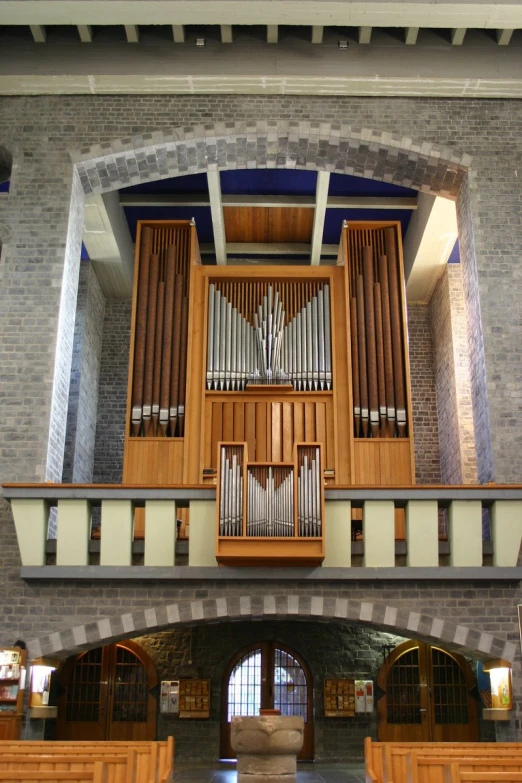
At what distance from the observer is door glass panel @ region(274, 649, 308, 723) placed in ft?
41.3

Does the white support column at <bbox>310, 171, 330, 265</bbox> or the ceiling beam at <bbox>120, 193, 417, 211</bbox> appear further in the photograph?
the ceiling beam at <bbox>120, 193, 417, 211</bbox>

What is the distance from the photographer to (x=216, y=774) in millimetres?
11125

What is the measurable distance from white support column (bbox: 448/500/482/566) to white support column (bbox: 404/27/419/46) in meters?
6.23

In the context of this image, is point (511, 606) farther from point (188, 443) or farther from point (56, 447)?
point (56, 447)

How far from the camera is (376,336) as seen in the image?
42.2 ft

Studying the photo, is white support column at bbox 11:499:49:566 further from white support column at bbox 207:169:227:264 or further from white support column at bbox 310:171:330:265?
white support column at bbox 310:171:330:265

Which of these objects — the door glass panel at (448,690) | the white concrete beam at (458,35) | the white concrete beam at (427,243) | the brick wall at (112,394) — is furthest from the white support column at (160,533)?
the white concrete beam at (458,35)

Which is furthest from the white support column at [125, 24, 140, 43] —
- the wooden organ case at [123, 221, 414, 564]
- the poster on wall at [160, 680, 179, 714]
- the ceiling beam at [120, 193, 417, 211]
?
the poster on wall at [160, 680, 179, 714]

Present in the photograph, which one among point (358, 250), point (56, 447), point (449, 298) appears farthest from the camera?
point (449, 298)

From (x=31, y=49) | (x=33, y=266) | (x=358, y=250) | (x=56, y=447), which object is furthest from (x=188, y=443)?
(x=31, y=49)

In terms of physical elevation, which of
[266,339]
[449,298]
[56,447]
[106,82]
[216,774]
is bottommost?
[216,774]

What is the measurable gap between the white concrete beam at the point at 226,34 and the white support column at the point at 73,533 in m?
6.41

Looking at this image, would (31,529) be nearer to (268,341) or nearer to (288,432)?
(288,432)

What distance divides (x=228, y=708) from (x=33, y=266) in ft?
21.5
